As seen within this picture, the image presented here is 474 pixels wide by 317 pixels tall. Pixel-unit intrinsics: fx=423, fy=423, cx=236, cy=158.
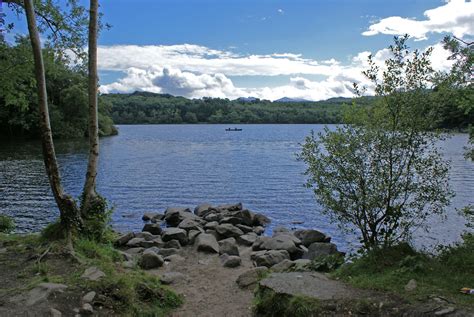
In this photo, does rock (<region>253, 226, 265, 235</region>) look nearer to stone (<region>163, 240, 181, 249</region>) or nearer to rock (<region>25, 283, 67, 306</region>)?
stone (<region>163, 240, 181, 249</region>)

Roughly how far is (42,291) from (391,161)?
7.80 metres

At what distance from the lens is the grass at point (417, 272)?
23.8ft

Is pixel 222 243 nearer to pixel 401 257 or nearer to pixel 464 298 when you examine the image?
pixel 401 257

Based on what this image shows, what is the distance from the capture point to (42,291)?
7461 millimetres

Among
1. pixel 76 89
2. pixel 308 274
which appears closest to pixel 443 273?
pixel 308 274

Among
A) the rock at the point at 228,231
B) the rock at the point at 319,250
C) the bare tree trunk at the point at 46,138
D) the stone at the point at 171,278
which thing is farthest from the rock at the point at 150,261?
the rock at the point at 228,231

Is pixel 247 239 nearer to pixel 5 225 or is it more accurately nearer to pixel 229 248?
pixel 229 248

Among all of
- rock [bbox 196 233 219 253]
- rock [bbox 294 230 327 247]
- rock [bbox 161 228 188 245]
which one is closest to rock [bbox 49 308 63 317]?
rock [bbox 196 233 219 253]

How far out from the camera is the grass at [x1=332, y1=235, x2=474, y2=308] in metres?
7.25

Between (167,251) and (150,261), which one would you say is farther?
(167,251)

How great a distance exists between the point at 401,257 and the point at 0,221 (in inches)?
612

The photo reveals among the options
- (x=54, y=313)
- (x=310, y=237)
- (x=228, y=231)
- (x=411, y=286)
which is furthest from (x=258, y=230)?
(x=54, y=313)

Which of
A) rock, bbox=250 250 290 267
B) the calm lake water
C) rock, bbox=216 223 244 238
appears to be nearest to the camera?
rock, bbox=250 250 290 267

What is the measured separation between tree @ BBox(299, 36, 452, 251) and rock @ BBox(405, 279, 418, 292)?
1784 mm
